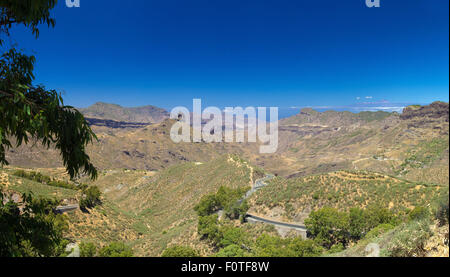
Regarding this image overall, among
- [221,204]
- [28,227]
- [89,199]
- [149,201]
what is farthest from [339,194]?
[149,201]

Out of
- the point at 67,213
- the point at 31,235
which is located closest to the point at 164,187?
the point at 67,213

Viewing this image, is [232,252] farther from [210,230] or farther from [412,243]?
[412,243]

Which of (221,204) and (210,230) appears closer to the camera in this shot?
(210,230)

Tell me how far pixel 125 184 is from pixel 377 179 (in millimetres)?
90849

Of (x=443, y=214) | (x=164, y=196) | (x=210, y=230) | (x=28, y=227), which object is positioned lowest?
(x=164, y=196)

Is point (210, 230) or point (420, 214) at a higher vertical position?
point (420, 214)

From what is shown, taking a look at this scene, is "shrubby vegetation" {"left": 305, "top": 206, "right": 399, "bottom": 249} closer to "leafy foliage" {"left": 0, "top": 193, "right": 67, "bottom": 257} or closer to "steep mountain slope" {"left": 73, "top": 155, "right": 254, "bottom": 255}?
"steep mountain slope" {"left": 73, "top": 155, "right": 254, "bottom": 255}

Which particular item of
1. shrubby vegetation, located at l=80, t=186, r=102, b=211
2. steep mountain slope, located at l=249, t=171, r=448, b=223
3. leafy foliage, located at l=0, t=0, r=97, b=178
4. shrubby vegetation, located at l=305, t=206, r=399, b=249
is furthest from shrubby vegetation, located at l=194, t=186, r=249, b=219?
leafy foliage, located at l=0, t=0, r=97, b=178

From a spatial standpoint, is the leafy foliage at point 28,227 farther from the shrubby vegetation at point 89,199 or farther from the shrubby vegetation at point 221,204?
the shrubby vegetation at point 89,199
